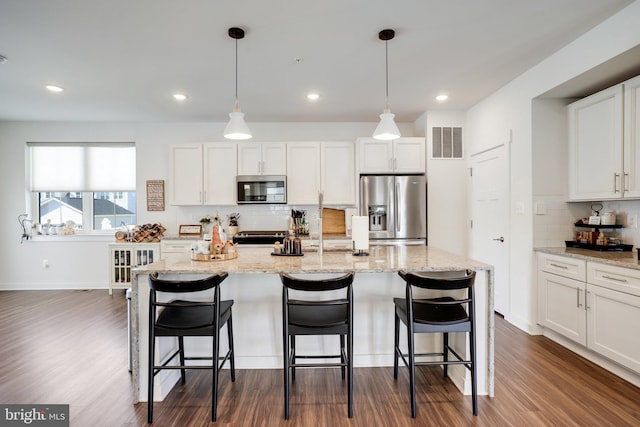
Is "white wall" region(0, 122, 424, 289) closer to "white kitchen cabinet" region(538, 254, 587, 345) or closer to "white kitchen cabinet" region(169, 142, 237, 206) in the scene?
"white kitchen cabinet" region(169, 142, 237, 206)

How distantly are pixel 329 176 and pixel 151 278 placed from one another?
3.18 m

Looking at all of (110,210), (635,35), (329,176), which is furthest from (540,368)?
(110,210)

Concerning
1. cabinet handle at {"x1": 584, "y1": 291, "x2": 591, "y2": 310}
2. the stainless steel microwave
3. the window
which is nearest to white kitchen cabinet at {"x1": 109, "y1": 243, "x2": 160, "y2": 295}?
the window

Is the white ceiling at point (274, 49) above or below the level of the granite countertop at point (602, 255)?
above

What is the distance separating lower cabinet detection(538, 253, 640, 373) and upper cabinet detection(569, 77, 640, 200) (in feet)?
2.28

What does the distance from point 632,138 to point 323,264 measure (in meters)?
2.65

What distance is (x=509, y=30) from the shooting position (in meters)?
2.46

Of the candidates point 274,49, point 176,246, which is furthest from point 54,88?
point 274,49

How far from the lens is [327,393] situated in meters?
2.18

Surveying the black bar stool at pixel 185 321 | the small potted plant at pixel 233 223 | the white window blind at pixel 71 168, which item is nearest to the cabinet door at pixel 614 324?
the black bar stool at pixel 185 321

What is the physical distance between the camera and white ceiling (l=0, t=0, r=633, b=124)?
7.18 feet

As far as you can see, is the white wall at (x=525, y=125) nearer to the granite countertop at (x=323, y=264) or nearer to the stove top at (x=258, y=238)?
the granite countertop at (x=323, y=264)

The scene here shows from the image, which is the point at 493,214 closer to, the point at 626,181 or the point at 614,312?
the point at 626,181

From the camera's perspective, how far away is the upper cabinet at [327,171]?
466 cm
